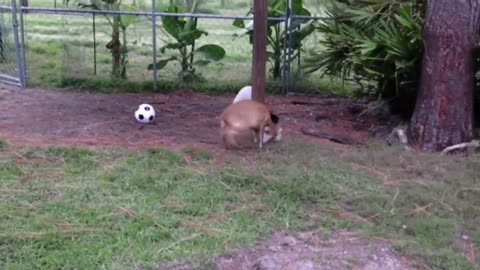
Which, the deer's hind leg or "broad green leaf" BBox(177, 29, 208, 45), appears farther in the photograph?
"broad green leaf" BBox(177, 29, 208, 45)

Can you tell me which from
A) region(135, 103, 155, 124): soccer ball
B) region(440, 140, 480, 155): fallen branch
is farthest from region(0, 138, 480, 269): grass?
region(135, 103, 155, 124): soccer ball

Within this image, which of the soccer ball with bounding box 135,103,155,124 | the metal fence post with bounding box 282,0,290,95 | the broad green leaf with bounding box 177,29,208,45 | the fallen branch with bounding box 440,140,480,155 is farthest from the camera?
the broad green leaf with bounding box 177,29,208,45

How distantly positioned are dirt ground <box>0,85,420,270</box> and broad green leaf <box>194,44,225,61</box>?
0.72 metres

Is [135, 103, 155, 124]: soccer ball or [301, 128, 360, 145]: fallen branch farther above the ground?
[135, 103, 155, 124]: soccer ball

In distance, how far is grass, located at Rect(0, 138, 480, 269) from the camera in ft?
13.4

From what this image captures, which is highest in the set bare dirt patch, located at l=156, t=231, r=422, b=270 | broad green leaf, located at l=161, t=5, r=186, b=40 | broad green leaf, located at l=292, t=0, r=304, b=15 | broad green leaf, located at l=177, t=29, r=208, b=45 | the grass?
broad green leaf, located at l=292, t=0, r=304, b=15

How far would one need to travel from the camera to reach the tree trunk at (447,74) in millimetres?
6305

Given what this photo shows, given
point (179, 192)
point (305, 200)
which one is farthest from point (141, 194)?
point (305, 200)

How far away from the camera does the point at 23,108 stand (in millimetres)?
8148

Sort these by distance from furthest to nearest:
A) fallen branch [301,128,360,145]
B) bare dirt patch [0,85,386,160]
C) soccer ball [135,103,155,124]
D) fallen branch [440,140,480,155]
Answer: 1. soccer ball [135,103,155,124]
2. fallen branch [301,128,360,145]
3. bare dirt patch [0,85,386,160]
4. fallen branch [440,140,480,155]

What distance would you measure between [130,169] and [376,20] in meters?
3.80

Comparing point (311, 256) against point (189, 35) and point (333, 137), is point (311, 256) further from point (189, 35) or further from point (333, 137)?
point (189, 35)

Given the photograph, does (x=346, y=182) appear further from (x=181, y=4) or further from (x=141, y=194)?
(x=181, y=4)

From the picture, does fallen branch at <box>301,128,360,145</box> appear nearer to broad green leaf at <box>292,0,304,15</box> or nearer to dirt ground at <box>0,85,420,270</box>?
dirt ground at <box>0,85,420,270</box>
